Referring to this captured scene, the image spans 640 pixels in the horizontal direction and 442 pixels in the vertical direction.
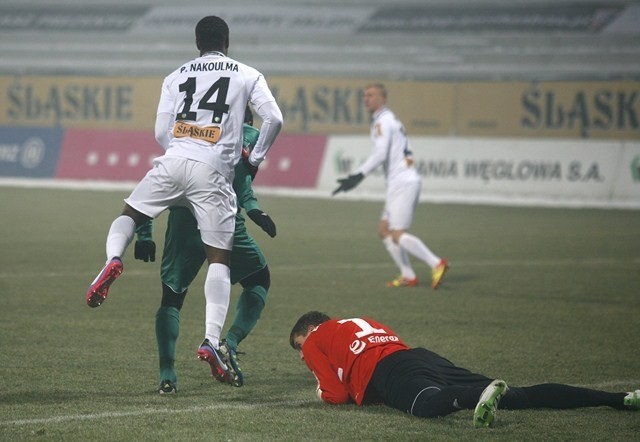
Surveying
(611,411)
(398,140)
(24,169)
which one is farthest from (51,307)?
(24,169)

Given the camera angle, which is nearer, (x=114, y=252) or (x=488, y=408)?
(x=488, y=408)

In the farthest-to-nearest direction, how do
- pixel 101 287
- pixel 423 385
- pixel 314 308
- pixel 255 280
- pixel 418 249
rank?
pixel 418 249 < pixel 314 308 < pixel 255 280 < pixel 101 287 < pixel 423 385

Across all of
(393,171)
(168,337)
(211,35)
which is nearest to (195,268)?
(168,337)

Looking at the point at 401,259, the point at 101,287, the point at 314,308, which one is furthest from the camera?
the point at 401,259

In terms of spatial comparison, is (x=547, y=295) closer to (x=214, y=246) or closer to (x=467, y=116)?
(x=214, y=246)

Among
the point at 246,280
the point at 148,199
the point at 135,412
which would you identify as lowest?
the point at 135,412

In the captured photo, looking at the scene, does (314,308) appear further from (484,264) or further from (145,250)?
(484,264)

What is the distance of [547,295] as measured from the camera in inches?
497

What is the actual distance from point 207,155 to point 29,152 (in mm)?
23265

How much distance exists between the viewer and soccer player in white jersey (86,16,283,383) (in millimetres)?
7340

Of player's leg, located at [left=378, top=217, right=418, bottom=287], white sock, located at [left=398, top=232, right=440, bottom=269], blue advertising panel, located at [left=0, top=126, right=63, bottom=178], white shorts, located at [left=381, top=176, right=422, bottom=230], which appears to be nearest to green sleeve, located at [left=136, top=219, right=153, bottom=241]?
player's leg, located at [left=378, top=217, right=418, bottom=287]

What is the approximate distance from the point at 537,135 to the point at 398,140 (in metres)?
16.9

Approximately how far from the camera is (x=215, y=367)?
23.3 ft

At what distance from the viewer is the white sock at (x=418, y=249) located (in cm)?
1347
